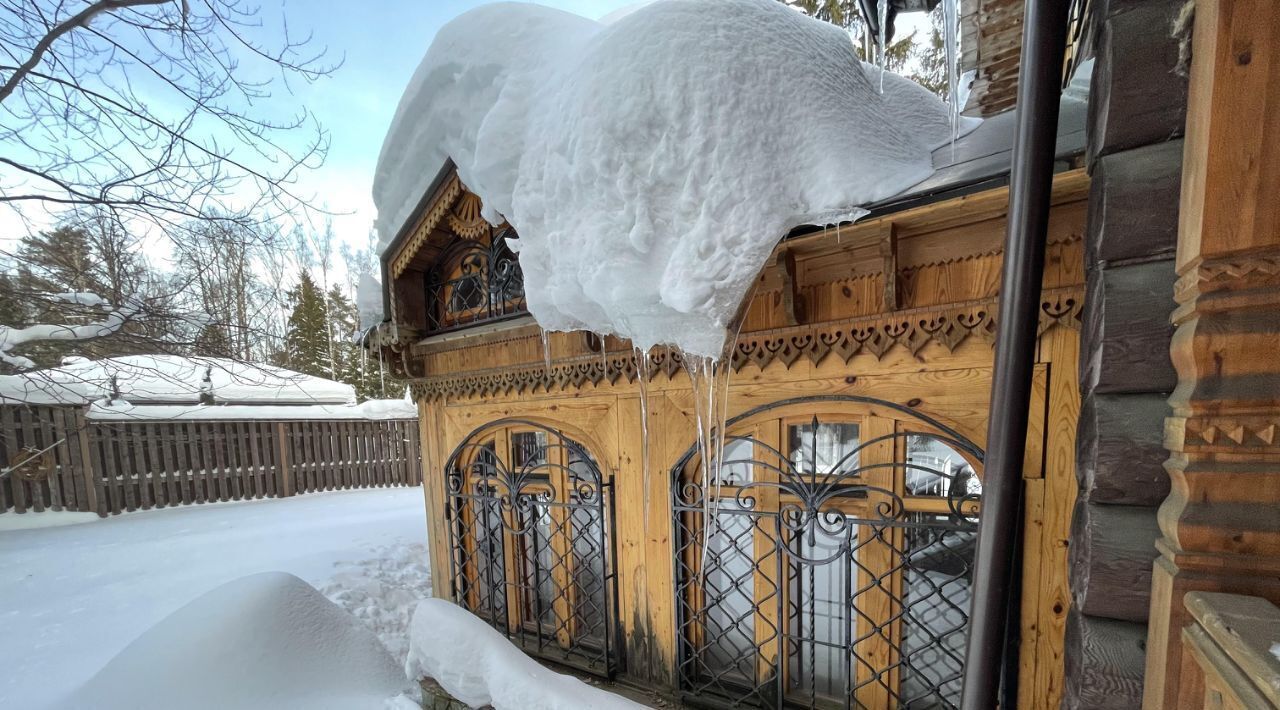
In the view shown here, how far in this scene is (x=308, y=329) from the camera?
15.5 metres

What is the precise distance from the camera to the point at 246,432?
9734 millimetres

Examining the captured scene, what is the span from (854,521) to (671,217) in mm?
1665

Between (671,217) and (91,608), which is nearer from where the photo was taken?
(671,217)

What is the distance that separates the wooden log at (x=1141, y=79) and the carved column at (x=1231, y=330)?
0.33ft

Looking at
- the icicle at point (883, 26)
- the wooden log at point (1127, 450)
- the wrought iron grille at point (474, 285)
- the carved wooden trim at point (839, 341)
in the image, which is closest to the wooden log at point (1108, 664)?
the wooden log at point (1127, 450)

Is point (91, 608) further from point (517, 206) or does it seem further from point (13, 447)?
point (517, 206)

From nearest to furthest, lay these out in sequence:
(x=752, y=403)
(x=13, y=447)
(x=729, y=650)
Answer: (x=752, y=403) → (x=729, y=650) → (x=13, y=447)

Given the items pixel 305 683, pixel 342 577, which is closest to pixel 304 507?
pixel 342 577

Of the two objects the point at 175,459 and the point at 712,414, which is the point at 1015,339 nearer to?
the point at 712,414

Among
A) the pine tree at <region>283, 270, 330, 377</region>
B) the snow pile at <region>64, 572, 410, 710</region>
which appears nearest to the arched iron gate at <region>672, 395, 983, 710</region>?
the snow pile at <region>64, 572, 410, 710</region>

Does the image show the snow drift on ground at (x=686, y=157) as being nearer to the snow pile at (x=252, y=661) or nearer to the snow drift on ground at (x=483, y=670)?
the snow drift on ground at (x=483, y=670)

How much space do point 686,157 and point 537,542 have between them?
3.03 metres

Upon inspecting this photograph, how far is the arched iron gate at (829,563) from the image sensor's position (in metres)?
1.97

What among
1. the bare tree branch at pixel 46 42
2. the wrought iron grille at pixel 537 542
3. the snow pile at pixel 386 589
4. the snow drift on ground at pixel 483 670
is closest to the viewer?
the snow drift on ground at pixel 483 670
